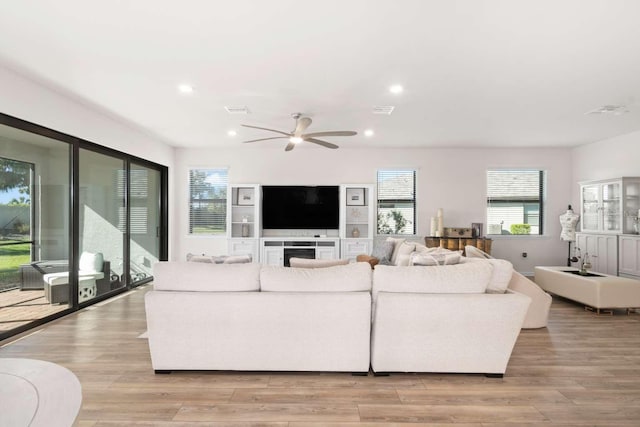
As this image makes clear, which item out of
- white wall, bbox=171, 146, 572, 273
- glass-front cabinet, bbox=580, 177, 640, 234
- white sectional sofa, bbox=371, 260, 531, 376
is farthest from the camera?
white wall, bbox=171, 146, 572, 273

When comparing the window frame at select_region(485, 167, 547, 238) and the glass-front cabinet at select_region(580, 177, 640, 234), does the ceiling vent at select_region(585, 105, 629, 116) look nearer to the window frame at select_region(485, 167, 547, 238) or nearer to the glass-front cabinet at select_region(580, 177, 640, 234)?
the glass-front cabinet at select_region(580, 177, 640, 234)

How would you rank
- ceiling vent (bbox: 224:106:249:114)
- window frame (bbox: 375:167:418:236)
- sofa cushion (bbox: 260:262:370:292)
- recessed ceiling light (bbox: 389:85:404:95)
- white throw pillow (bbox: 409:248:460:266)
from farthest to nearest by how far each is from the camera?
window frame (bbox: 375:167:418:236) → ceiling vent (bbox: 224:106:249:114) → recessed ceiling light (bbox: 389:85:404:95) → white throw pillow (bbox: 409:248:460:266) → sofa cushion (bbox: 260:262:370:292)

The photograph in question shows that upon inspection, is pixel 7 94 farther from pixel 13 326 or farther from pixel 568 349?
pixel 568 349

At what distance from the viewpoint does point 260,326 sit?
2.84m

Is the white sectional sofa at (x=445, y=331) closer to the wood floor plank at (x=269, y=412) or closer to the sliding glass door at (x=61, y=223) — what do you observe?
the wood floor plank at (x=269, y=412)

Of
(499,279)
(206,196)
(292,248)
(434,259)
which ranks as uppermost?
(206,196)

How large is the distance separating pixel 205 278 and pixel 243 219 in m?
5.01

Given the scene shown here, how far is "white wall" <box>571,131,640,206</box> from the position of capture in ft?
20.4

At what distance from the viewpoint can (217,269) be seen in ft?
9.73

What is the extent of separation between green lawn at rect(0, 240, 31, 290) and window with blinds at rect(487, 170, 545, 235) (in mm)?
7763

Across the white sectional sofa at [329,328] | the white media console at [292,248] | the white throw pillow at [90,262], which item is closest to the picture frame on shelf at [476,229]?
the white media console at [292,248]

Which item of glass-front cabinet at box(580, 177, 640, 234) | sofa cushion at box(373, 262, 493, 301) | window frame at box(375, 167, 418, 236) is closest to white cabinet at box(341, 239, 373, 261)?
window frame at box(375, 167, 418, 236)

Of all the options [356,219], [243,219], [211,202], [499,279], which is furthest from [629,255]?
[211,202]

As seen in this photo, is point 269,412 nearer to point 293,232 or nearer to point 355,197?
point 293,232
